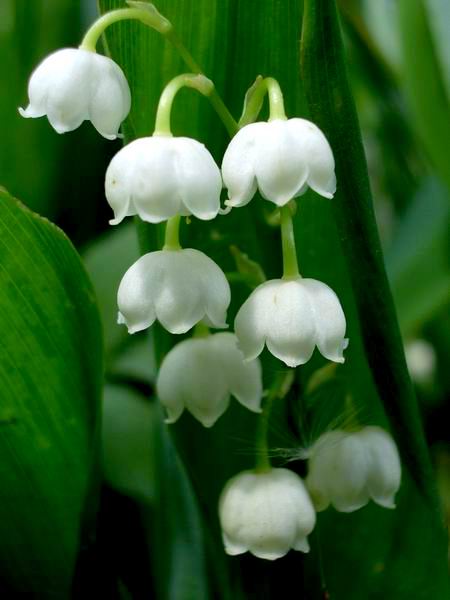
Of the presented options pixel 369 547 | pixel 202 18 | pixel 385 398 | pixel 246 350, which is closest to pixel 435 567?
pixel 369 547

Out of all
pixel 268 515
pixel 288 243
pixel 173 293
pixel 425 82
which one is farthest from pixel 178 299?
pixel 425 82

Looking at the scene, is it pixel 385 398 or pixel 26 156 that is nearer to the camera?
pixel 385 398

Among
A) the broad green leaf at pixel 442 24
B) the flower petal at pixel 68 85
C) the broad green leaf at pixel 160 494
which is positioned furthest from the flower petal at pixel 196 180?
the broad green leaf at pixel 442 24

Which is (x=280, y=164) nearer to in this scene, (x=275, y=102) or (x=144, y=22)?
(x=275, y=102)

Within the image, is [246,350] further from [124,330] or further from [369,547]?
[124,330]

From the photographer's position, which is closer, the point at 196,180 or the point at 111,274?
the point at 196,180
